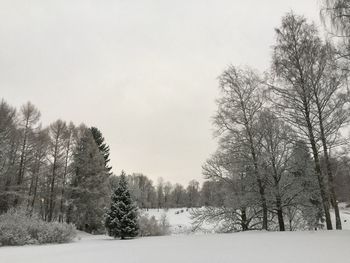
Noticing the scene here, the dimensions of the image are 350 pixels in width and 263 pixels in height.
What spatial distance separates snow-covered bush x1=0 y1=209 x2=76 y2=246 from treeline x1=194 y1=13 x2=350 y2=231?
27.0ft

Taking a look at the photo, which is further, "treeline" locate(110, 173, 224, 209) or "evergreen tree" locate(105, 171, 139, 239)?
"treeline" locate(110, 173, 224, 209)

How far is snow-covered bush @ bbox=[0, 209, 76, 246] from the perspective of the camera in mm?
16641

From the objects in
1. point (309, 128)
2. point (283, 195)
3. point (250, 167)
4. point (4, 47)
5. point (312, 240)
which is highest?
point (4, 47)

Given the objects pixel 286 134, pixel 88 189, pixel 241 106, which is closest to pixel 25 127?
pixel 88 189

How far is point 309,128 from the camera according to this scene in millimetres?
14734

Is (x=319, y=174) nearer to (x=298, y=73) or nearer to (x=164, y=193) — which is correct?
(x=298, y=73)

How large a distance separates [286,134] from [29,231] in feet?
48.3

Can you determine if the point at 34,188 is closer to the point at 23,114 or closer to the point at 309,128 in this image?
the point at 23,114

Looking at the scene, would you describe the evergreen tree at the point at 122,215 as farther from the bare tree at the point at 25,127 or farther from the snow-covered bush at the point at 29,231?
the bare tree at the point at 25,127

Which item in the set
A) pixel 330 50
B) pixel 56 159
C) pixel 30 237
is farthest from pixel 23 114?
pixel 330 50

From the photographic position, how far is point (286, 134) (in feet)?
50.5

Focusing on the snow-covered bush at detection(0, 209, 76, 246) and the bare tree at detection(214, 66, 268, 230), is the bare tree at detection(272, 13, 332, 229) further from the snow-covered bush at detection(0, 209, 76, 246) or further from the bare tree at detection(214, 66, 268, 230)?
the snow-covered bush at detection(0, 209, 76, 246)

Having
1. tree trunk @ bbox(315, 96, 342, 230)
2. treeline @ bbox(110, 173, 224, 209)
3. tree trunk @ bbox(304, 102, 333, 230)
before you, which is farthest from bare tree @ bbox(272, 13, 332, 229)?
treeline @ bbox(110, 173, 224, 209)

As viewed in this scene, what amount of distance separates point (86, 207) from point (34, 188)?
633cm
